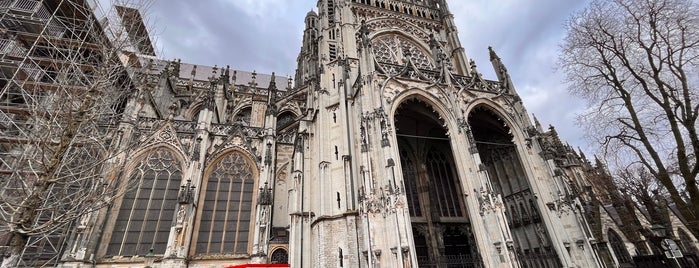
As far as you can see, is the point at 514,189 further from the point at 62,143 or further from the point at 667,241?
the point at 62,143

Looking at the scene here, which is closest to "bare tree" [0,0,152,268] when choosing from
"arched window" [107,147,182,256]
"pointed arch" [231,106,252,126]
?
"arched window" [107,147,182,256]

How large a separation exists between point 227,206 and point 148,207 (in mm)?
3173

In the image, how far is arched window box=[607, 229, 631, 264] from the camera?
67.1 feet

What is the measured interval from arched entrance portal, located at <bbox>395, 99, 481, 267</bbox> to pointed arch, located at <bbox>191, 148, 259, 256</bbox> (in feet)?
24.7

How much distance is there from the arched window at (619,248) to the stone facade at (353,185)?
23.1 feet

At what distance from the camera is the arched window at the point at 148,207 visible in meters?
11.4

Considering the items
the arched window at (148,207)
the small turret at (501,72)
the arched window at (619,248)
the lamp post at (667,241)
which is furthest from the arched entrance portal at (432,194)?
the arched window at (619,248)

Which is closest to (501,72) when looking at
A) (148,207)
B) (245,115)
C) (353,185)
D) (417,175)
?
(417,175)

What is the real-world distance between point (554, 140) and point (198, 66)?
36672 mm

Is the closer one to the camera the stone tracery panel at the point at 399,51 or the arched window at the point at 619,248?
the stone tracery panel at the point at 399,51

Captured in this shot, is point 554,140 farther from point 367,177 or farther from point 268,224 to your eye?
point 268,224

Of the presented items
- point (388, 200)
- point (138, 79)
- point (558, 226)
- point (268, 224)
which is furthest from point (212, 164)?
point (558, 226)

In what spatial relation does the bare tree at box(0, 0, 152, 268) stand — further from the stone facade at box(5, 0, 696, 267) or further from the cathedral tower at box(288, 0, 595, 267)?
the cathedral tower at box(288, 0, 595, 267)

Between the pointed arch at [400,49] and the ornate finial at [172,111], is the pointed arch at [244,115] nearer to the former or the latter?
the ornate finial at [172,111]
